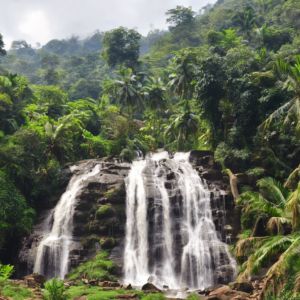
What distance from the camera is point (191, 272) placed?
56.8ft

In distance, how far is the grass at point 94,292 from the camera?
12062mm

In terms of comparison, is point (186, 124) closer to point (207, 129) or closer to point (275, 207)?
point (207, 129)

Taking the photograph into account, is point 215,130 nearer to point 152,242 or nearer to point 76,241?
point 152,242


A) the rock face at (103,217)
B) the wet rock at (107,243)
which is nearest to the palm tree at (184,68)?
the rock face at (103,217)

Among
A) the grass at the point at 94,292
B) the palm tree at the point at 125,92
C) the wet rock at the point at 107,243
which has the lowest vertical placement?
the grass at the point at 94,292

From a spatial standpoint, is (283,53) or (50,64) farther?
(50,64)

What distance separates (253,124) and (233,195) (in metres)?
6.86

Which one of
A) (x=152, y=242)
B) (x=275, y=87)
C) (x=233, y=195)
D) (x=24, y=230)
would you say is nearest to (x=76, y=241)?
(x=24, y=230)

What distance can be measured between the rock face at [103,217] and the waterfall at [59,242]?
317mm

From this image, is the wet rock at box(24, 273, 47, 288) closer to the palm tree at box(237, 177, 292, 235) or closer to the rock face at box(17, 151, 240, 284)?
the rock face at box(17, 151, 240, 284)

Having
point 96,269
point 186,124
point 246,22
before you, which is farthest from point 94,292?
point 246,22

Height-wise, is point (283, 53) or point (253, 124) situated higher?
point (283, 53)

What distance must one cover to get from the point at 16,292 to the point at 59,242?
711cm

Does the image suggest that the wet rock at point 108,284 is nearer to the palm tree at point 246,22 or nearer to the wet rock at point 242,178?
the wet rock at point 242,178
